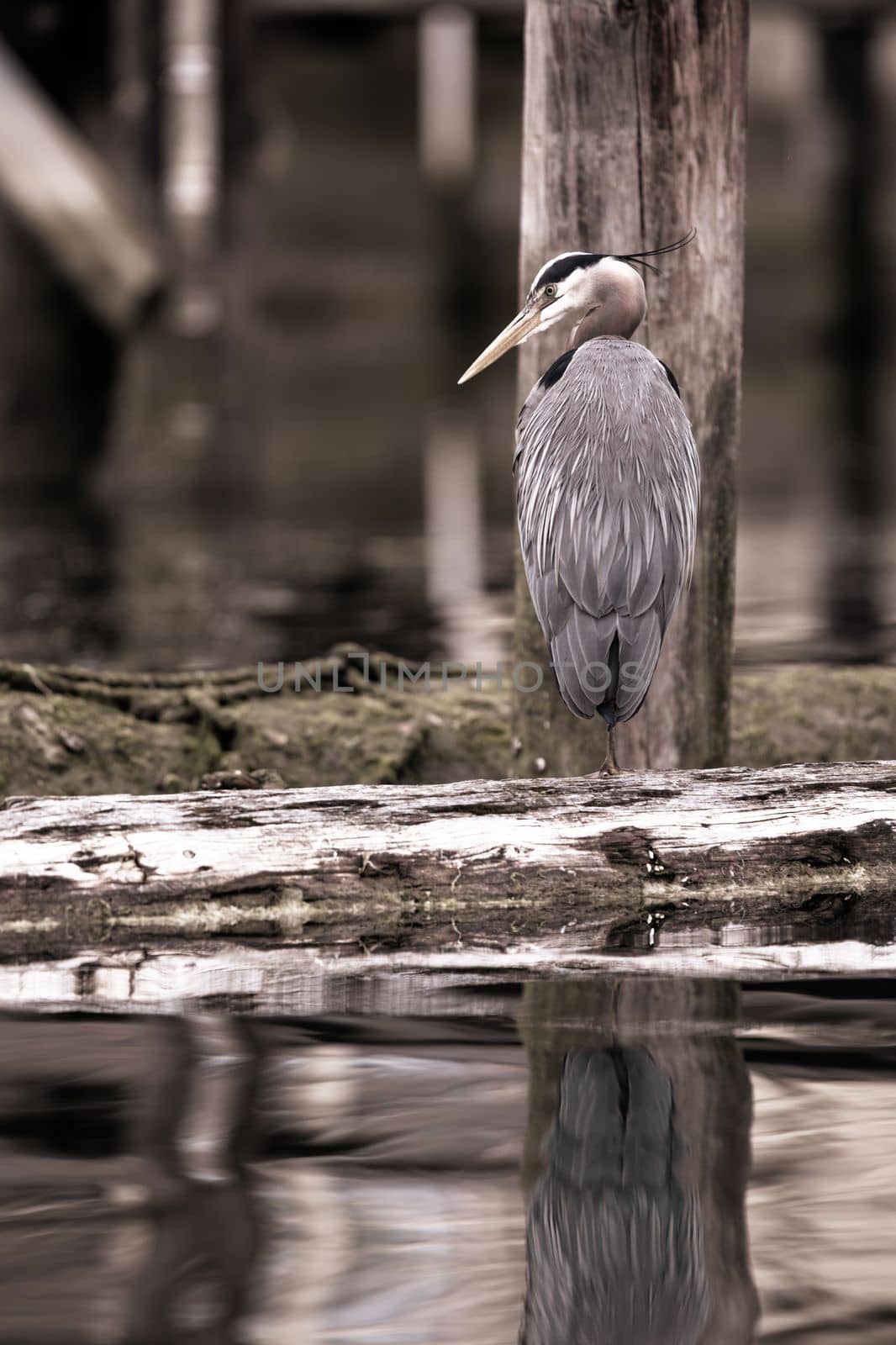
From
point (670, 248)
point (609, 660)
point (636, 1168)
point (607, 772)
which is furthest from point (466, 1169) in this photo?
point (670, 248)

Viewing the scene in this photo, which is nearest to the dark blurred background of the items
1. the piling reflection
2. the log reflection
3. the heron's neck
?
the heron's neck

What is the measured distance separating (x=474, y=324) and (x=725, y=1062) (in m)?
16.1

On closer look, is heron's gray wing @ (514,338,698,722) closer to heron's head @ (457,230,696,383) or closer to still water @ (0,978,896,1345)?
heron's head @ (457,230,696,383)

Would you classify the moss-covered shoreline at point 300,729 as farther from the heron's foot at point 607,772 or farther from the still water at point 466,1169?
the still water at point 466,1169

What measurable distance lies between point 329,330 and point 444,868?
53.6ft

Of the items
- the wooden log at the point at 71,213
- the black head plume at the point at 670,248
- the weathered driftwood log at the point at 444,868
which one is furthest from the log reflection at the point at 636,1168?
the wooden log at the point at 71,213

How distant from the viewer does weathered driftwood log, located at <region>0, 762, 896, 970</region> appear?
12.3 feet

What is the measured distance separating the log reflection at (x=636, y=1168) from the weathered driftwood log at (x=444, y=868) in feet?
1.08

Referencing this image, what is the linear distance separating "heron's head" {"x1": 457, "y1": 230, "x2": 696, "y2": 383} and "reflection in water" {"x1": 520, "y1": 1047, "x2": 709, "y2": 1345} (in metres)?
1.69

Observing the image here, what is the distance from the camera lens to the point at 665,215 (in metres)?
4.42

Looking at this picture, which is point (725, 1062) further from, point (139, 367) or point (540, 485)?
point (139, 367)

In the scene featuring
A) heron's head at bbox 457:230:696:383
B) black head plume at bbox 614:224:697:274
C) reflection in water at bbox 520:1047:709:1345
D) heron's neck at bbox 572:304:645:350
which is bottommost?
reflection in water at bbox 520:1047:709:1345

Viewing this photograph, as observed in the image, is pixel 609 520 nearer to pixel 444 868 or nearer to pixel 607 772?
pixel 607 772

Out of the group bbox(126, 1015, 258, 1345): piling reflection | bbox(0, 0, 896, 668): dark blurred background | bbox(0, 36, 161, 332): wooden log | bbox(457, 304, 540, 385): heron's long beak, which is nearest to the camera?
bbox(126, 1015, 258, 1345): piling reflection
